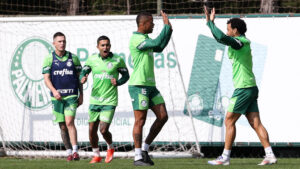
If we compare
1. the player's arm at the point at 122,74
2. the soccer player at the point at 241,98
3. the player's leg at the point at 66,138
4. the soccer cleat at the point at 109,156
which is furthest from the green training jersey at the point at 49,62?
the soccer player at the point at 241,98

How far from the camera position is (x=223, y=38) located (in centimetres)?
876

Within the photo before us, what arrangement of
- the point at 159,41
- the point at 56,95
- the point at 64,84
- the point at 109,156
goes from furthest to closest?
the point at 64,84 → the point at 109,156 → the point at 56,95 → the point at 159,41

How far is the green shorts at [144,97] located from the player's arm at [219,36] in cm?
116

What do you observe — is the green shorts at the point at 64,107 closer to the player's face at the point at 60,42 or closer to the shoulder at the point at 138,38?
the player's face at the point at 60,42

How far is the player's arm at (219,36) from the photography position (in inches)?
343

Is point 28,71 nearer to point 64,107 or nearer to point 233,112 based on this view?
point 64,107

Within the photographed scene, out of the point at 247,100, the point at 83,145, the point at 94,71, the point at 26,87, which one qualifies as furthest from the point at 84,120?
the point at 247,100

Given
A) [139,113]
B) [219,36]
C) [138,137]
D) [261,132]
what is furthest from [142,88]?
[261,132]

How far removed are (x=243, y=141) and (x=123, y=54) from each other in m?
2.84

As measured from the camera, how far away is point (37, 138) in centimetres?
1320

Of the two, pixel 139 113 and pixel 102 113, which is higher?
pixel 139 113

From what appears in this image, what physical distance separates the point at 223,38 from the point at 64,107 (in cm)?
326

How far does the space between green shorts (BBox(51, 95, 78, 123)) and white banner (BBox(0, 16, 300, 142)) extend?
7.24 feet

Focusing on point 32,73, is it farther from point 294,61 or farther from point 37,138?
point 294,61
